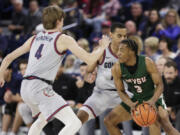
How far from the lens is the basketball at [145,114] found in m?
5.66

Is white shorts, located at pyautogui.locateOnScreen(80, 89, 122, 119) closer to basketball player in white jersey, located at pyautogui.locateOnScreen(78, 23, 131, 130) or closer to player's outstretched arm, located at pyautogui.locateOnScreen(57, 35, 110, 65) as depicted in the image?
basketball player in white jersey, located at pyautogui.locateOnScreen(78, 23, 131, 130)

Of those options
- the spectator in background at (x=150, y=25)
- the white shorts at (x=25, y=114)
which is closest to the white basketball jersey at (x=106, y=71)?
the white shorts at (x=25, y=114)

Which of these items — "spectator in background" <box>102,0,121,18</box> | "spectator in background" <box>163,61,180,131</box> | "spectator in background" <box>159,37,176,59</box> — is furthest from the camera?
"spectator in background" <box>102,0,121,18</box>

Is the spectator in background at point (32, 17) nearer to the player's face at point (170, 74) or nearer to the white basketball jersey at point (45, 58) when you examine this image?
the player's face at point (170, 74)

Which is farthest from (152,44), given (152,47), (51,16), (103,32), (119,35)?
(51,16)

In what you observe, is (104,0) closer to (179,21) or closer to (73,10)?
(73,10)

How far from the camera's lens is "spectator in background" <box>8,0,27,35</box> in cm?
1188

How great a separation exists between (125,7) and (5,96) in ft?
15.5

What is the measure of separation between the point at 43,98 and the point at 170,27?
534 cm

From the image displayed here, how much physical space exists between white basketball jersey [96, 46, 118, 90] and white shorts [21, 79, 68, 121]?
1178 mm

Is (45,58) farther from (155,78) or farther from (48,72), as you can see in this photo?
(155,78)

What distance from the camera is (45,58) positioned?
18.4 feet

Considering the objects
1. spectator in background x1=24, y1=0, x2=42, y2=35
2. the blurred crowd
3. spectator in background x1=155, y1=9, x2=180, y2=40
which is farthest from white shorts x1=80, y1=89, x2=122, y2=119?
spectator in background x1=24, y1=0, x2=42, y2=35

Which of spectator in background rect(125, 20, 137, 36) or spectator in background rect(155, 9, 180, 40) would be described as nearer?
spectator in background rect(155, 9, 180, 40)
